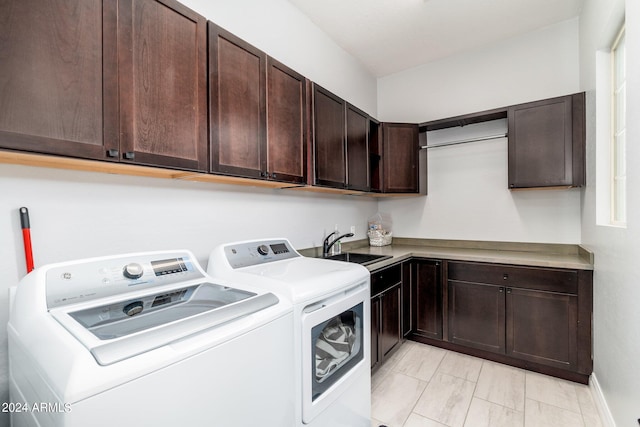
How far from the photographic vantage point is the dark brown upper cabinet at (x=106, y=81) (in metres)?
0.88

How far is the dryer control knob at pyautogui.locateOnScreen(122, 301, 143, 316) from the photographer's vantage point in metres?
0.99

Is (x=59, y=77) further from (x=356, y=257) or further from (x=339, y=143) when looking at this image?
(x=356, y=257)

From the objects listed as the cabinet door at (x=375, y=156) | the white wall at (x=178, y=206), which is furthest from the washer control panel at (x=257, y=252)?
the cabinet door at (x=375, y=156)

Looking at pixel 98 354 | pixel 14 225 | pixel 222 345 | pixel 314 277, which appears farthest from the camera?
pixel 314 277

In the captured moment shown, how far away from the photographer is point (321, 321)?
4.20 feet

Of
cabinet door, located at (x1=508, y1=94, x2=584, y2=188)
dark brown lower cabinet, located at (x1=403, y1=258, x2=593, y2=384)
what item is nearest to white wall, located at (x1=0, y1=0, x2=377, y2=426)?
dark brown lower cabinet, located at (x1=403, y1=258, x2=593, y2=384)

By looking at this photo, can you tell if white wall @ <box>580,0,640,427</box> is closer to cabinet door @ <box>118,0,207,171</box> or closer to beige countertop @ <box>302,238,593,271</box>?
beige countertop @ <box>302,238,593,271</box>

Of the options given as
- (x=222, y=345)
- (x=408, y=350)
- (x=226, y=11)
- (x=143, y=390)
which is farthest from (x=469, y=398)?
(x=226, y=11)

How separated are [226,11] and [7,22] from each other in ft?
4.18

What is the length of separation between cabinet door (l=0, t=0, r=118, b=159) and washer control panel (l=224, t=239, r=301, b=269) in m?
0.76

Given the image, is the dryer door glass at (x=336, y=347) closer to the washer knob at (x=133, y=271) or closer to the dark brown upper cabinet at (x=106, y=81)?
the washer knob at (x=133, y=271)

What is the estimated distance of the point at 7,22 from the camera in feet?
2.79

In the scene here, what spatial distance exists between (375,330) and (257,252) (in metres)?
1.11

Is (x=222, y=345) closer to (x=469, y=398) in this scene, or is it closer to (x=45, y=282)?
(x=45, y=282)
